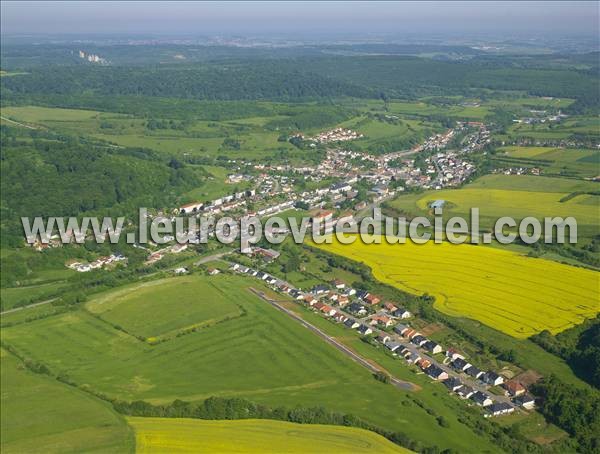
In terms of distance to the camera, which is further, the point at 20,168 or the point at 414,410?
the point at 20,168

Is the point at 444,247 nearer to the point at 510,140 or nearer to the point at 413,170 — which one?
the point at 413,170

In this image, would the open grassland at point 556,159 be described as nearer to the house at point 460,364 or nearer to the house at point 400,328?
the house at point 400,328

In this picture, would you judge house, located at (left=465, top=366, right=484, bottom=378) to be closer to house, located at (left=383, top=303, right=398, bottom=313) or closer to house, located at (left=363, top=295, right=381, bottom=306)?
house, located at (left=383, top=303, right=398, bottom=313)

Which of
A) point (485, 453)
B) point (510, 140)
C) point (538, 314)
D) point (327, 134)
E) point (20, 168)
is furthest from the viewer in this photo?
point (327, 134)

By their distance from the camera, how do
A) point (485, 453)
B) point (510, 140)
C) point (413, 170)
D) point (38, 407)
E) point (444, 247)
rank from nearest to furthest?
point (485, 453), point (38, 407), point (444, 247), point (413, 170), point (510, 140)

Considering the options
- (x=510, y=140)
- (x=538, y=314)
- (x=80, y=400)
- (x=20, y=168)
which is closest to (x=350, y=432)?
(x=80, y=400)

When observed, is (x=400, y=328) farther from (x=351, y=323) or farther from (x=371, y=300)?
(x=371, y=300)
